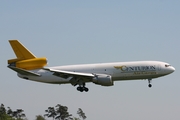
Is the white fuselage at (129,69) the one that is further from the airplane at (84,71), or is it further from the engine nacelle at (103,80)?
the engine nacelle at (103,80)

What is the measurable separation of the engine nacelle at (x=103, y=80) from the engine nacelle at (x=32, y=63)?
881 centimetres

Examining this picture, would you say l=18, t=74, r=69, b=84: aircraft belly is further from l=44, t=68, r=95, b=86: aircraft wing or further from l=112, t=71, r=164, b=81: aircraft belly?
l=112, t=71, r=164, b=81: aircraft belly

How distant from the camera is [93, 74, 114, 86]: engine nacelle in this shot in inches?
3022

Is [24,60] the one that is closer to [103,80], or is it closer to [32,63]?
[32,63]

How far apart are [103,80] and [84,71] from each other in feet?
13.3

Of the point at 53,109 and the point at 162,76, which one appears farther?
the point at 53,109

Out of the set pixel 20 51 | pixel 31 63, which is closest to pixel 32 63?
pixel 31 63

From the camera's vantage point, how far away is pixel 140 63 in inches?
3059

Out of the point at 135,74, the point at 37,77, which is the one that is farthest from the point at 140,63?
the point at 37,77

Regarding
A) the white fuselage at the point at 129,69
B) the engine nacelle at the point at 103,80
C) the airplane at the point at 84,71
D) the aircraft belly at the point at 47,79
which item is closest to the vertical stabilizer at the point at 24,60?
the airplane at the point at 84,71

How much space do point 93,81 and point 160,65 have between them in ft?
34.3

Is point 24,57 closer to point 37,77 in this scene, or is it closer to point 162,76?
point 37,77

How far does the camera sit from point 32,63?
3189 inches

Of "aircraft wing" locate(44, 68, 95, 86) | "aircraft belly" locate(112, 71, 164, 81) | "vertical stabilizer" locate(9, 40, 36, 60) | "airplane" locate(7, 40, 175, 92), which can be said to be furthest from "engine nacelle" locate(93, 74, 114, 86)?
"vertical stabilizer" locate(9, 40, 36, 60)
